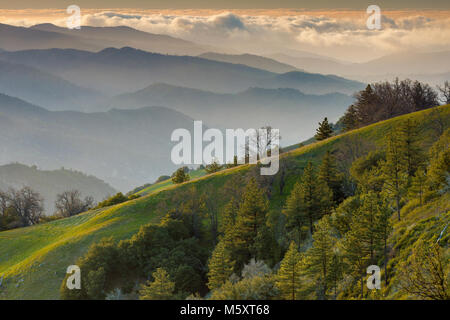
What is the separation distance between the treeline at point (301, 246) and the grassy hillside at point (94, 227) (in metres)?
8.06

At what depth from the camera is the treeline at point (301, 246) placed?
30180mm

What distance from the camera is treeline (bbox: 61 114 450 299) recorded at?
30.2m

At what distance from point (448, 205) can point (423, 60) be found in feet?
592

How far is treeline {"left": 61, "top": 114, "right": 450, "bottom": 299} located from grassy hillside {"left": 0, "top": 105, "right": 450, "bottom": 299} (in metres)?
8.06

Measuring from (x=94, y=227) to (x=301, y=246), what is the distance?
43.5 meters

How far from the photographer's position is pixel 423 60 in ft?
599

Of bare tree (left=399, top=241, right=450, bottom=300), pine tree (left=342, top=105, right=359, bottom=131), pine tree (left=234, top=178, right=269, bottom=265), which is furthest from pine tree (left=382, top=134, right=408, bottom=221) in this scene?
pine tree (left=342, top=105, right=359, bottom=131)

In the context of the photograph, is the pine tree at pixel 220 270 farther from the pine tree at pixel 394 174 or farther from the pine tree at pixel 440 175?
the pine tree at pixel 440 175

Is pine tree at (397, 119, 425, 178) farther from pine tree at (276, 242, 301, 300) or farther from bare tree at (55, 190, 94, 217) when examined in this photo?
bare tree at (55, 190, 94, 217)

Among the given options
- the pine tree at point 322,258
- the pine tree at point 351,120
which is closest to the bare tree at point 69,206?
the pine tree at point 351,120

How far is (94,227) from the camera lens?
232 feet
